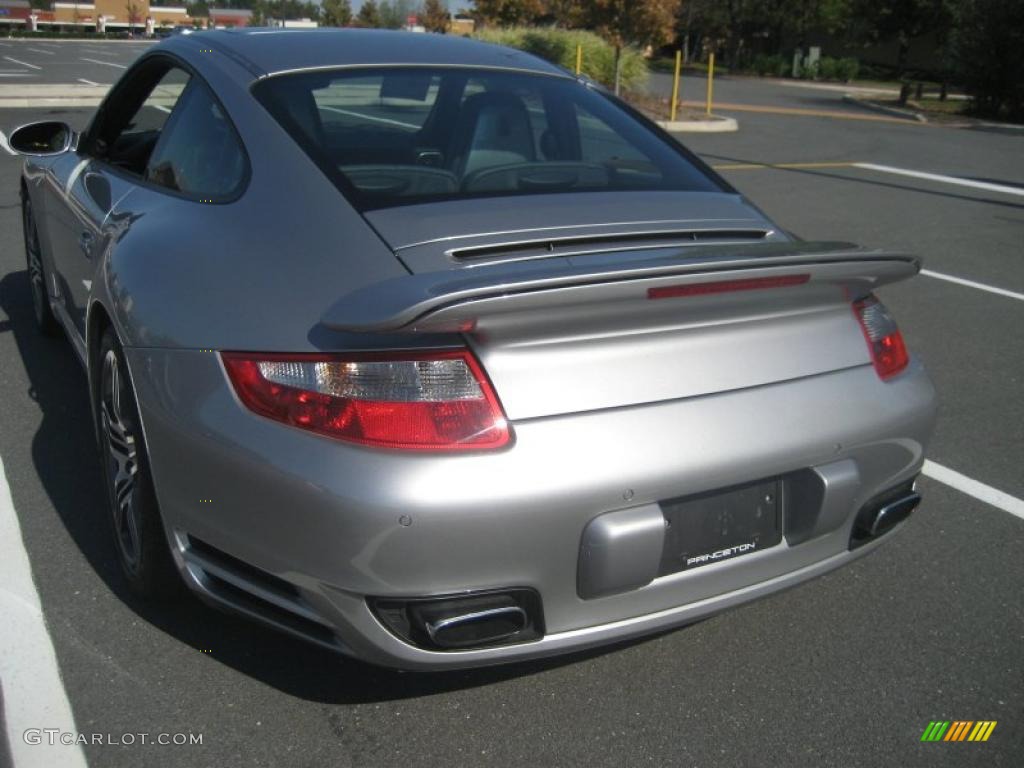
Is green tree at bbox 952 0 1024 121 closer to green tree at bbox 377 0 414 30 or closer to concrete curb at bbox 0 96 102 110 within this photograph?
concrete curb at bbox 0 96 102 110

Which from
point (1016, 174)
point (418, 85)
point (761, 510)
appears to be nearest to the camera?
point (761, 510)

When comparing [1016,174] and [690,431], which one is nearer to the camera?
[690,431]

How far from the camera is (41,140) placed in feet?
14.1

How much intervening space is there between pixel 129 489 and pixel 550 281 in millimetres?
1444

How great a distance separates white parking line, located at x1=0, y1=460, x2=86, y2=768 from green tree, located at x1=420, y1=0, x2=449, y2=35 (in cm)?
4604

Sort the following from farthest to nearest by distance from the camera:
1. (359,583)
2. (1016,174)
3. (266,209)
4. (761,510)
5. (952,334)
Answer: (1016,174), (952,334), (266,209), (761,510), (359,583)

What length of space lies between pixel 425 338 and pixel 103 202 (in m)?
1.88

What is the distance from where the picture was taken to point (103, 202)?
347 centimetres

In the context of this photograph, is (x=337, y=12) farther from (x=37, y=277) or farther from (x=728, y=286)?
(x=728, y=286)

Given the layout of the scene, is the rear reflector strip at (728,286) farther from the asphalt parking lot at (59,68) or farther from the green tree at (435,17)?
the green tree at (435,17)

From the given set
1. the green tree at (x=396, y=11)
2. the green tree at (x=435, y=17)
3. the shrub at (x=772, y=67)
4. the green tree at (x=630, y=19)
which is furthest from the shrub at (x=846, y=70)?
the green tree at (x=396, y=11)

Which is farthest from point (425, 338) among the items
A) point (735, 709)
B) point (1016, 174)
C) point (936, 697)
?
point (1016, 174)

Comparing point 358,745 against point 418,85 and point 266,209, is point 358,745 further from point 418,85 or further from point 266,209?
point 418,85

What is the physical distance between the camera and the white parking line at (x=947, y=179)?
491 inches
